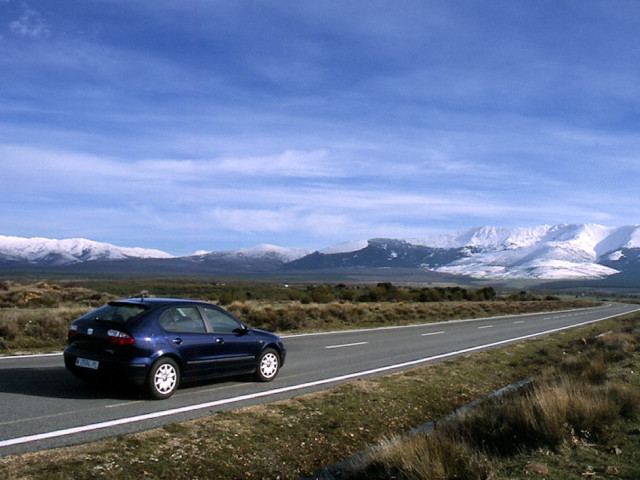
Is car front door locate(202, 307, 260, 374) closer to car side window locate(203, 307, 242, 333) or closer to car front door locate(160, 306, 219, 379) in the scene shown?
car side window locate(203, 307, 242, 333)

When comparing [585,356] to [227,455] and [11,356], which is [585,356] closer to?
[227,455]

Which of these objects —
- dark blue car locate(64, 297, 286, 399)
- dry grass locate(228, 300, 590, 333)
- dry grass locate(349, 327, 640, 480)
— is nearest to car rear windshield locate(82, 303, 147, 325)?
dark blue car locate(64, 297, 286, 399)

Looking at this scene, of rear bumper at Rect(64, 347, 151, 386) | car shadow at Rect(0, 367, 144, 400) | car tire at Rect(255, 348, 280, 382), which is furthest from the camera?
car tire at Rect(255, 348, 280, 382)

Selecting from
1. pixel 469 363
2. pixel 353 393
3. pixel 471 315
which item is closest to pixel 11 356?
pixel 353 393

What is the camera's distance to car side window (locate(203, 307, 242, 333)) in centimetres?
980

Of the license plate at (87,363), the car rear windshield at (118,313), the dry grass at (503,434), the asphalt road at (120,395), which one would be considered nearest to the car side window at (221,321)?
the asphalt road at (120,395)

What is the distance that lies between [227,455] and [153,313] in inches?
119

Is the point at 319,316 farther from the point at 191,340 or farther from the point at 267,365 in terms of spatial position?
the point at 191,340

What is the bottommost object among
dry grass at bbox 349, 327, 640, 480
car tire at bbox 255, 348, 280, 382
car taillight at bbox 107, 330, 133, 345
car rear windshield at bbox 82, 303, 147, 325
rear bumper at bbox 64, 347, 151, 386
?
dry grass at bbox 349, 327, 640, 480

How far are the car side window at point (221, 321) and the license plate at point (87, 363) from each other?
6.45ft

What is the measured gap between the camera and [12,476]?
535 cm

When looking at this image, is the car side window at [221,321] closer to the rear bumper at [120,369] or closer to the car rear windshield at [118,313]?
the car rear windshield at [118,313]

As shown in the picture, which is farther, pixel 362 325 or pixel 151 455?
pixel 362 325

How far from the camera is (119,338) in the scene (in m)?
8.43
